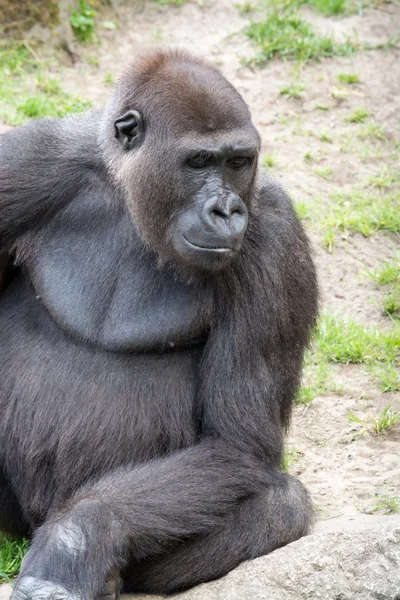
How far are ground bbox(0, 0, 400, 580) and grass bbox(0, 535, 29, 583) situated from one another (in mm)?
1526

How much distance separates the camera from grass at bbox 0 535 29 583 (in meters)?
5.17

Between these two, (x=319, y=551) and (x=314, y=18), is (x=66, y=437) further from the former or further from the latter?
(x=314, y=18)

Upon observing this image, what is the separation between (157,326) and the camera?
510 centimetres

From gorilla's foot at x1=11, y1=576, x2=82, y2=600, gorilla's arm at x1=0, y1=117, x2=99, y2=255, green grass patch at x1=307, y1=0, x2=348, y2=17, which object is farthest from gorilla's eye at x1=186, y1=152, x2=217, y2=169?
green grass patch at x1=307, y1=0, x2=348, y2=17

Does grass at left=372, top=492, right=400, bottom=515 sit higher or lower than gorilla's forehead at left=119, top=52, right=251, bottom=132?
lower

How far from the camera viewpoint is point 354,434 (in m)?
6.32

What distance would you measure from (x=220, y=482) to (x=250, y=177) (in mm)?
1391

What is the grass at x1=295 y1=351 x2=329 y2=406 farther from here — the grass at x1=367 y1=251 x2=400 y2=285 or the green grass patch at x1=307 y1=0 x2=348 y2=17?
the green grass patch at x1=307 y1=0 x2=348 y2=17

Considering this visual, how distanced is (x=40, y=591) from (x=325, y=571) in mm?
1179

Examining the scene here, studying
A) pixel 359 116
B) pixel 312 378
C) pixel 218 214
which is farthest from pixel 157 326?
pixel 359 116

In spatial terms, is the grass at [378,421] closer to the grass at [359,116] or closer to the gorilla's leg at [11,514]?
the gorilla's leg at [11,514]

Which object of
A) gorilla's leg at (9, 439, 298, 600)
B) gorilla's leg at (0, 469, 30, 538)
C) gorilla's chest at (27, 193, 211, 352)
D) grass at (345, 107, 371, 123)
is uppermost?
gorilla's chest at (27, 193, 211, 352)

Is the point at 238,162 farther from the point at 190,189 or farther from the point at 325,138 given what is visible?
the point at 325,138

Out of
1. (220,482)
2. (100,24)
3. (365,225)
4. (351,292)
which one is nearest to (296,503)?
(220,482)
